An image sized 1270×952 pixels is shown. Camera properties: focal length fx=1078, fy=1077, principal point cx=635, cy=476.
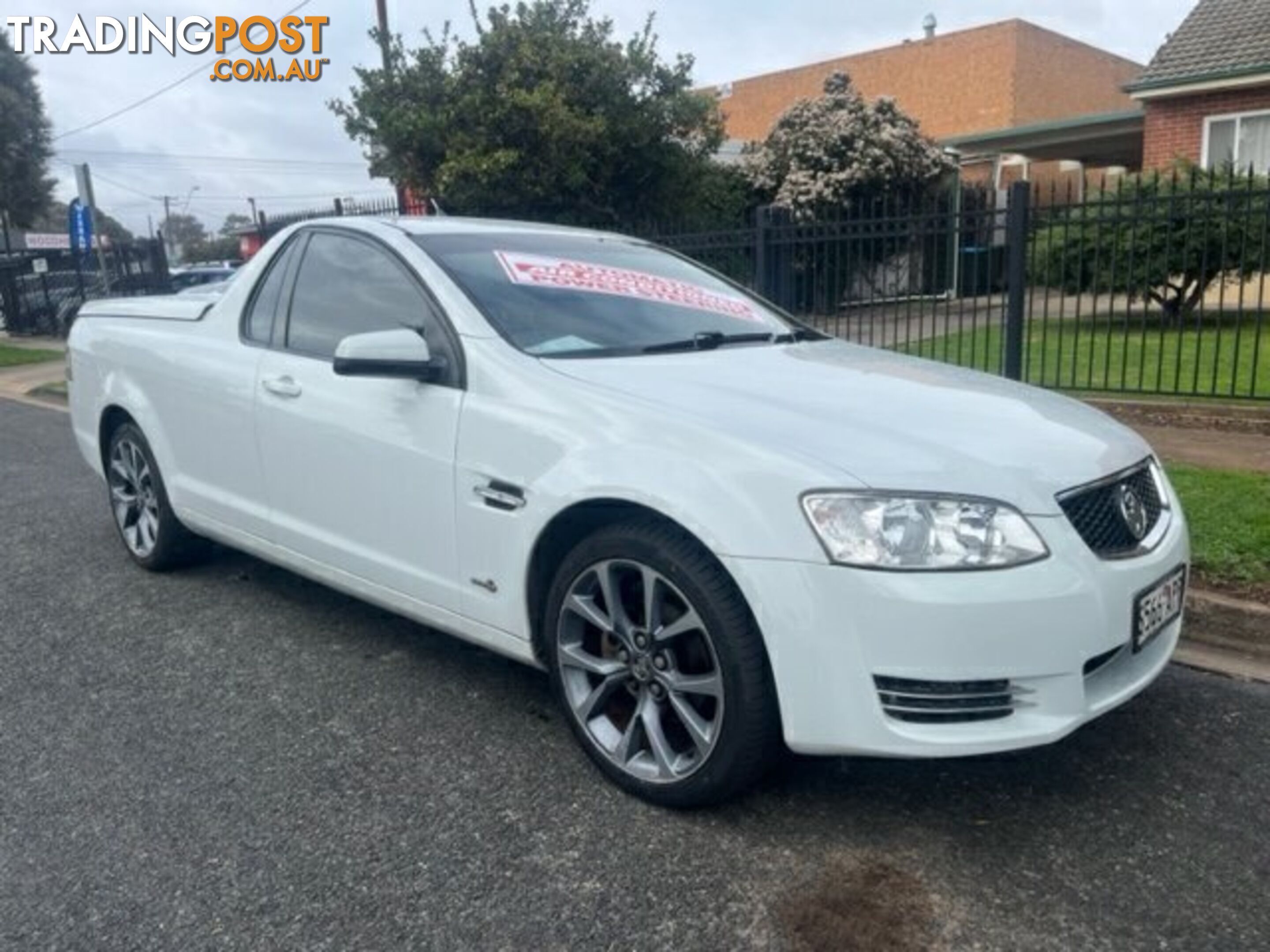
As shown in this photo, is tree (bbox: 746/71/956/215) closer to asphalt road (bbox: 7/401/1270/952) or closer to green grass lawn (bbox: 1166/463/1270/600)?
green grass lawn (bbox: 1166/463/1270/600)

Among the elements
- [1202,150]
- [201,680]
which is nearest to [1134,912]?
[201,680]

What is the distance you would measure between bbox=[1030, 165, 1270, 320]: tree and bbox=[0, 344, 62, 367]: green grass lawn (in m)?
14.5

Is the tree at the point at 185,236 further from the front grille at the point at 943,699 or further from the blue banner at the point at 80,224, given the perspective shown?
the front grille at the point at 943,699

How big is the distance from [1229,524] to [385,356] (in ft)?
12.3

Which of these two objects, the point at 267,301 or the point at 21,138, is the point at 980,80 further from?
the point at 267,301

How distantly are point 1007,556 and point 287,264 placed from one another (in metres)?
3.06

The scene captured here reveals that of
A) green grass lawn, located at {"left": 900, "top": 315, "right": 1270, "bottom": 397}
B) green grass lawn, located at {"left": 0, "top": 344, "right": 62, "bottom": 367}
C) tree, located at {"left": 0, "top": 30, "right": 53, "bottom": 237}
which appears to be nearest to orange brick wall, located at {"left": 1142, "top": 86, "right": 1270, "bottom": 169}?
green grass lawn, located at {"left": 900, "top": 315, "right": 1270, "bottom": 397}

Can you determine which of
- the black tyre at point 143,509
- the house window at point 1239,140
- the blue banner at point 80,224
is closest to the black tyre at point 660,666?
the black tyre at point 143,509

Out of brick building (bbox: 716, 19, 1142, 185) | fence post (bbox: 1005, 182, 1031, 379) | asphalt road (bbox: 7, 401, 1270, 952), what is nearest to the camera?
asphalt road (bbox: 7, 401, 1270, 952)

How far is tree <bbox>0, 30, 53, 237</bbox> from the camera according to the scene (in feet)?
103

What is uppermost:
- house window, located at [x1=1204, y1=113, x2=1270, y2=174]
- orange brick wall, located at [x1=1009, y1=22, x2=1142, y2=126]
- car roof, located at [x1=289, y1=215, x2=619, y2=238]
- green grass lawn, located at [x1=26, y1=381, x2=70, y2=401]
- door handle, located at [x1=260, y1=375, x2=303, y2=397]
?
orange brick wall, located at [x1=1009, y1=22, x2=1142, y2=126]

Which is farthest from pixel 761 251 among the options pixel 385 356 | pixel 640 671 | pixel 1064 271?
pixel 640 671

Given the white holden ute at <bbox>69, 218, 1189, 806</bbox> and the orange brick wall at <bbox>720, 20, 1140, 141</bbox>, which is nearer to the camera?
the white holden ute at <bbox>69, 218, 1189, 806</bbox>

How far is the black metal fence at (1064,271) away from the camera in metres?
7.76
